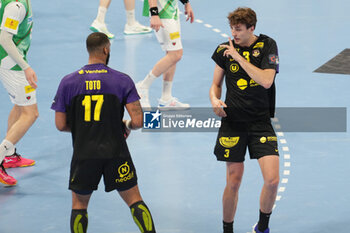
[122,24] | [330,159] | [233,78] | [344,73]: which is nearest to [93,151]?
[233,78]

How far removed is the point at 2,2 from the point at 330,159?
4010mm

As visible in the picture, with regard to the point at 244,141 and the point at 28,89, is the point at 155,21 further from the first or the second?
the point at 244,141

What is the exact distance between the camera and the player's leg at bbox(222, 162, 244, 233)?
5.95m

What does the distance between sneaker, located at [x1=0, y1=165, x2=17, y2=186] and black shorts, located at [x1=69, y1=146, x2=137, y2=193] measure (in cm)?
206

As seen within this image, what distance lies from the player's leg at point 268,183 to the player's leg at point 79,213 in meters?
1.48

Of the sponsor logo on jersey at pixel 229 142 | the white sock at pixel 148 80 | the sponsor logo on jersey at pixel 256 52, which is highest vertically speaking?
the sponsor logo on jersey at pixel 256 52

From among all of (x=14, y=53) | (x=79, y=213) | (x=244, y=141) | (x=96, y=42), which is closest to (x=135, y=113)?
(x=96, y=42)

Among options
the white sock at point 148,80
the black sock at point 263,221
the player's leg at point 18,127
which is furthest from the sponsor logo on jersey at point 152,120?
the black sock at point 263,221

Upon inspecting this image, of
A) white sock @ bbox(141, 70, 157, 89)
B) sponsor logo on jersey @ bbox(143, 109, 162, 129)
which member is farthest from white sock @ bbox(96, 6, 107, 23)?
sponsor logo on jersey @ bbox(143, 109, 162, 129)

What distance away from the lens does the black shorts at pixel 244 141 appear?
584cm

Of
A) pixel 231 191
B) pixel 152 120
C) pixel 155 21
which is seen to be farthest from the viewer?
pixel 152 120

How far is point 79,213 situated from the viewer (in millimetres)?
5418

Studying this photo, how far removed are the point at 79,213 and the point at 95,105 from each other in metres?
0.89

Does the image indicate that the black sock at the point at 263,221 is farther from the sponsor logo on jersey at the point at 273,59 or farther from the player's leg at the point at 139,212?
the sponsor logo on jersey at the point at 273,59
